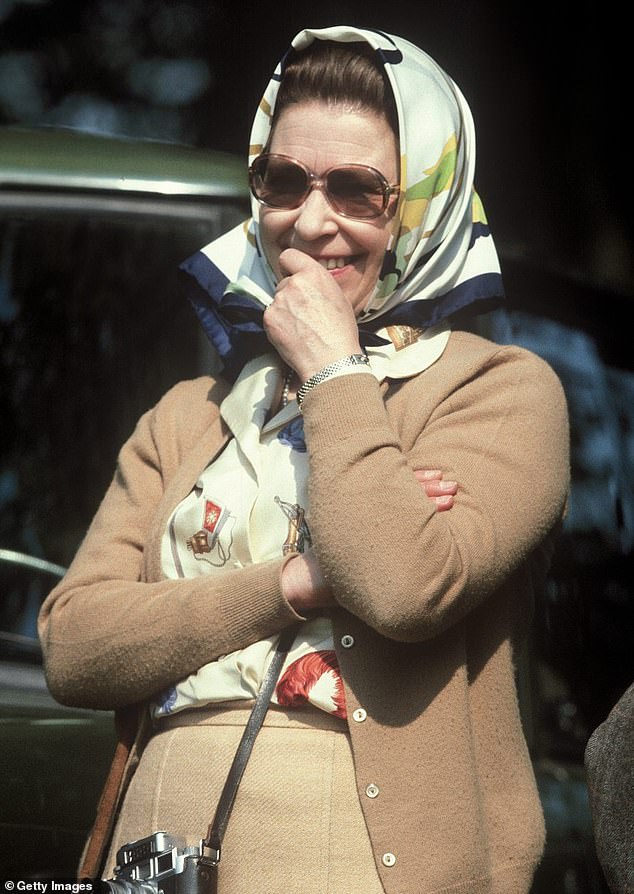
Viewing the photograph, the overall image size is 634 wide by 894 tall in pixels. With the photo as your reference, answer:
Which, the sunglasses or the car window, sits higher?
the sunglasses

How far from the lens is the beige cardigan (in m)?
2.14

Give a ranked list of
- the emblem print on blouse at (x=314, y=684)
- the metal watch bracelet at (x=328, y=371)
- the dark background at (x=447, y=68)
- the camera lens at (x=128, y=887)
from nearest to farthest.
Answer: the camera lens at (x=128, y=887)
the emblem print on blouse at (x=314, y=684)
the metal watch bracelet at (x=328, y=371)
the dark background at (x=447, y=68)

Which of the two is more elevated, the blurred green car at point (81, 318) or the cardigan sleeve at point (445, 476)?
the cardigan sleeve at point (445, 476)

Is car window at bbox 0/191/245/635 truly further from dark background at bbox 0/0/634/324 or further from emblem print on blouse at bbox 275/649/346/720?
dark background at bbox 0/0/634/324

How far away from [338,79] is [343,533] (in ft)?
2.80

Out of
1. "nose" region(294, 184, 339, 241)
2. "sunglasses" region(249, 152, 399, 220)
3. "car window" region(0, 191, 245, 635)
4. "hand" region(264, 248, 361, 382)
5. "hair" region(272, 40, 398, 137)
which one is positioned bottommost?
"car window" region(0, 191, 245, 635)

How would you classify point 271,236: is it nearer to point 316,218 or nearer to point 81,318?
point 316,218

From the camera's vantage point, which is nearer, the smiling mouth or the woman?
the woman

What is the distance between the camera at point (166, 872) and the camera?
6.88 feet

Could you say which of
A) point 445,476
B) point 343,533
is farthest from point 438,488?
point 343,533

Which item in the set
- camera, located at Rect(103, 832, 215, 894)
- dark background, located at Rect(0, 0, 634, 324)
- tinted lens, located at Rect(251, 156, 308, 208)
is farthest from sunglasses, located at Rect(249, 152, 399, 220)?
dark background, located at Rect(0, 0, 634, 324)

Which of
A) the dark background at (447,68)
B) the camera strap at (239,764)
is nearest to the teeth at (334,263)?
the camera strap at (239,764)

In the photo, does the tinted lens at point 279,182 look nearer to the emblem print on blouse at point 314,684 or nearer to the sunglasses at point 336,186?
the sunglasses at point 336,186

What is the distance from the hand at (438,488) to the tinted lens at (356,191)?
0.48 metres
